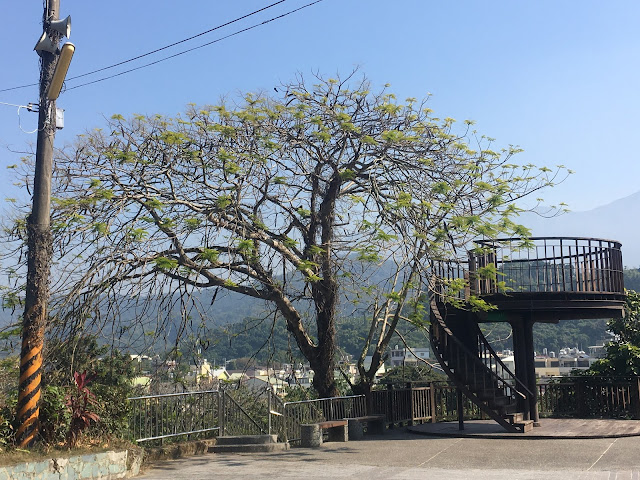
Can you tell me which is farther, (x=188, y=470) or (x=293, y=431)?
(x=293, y=431)

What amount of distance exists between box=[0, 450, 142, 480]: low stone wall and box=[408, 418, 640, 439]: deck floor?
325 inches

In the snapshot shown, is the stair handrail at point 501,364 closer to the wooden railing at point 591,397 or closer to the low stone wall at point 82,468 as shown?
the wooden railing at point 591,397

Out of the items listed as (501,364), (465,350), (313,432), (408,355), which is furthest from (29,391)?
(408,355)

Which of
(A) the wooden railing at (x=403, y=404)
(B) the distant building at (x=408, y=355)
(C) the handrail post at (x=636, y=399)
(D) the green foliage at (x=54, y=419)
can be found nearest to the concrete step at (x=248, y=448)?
(D) the green foliage at (x=54, y=419)

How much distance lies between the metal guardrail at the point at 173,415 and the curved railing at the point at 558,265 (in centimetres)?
705

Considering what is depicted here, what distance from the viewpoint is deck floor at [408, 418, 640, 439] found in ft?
52.1

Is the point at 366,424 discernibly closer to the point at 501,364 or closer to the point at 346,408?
the point at 346,408

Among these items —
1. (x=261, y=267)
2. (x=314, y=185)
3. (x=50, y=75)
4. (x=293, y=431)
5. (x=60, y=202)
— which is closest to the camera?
(x=50, y=75)

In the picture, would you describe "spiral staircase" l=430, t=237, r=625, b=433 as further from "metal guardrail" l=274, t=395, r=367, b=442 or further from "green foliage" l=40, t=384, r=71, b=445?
"green foliage" l=40, t=384, r=71, b=445

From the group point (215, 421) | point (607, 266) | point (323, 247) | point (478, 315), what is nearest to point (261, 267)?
point (323, 247)

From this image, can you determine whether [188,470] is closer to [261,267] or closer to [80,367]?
[80,367]

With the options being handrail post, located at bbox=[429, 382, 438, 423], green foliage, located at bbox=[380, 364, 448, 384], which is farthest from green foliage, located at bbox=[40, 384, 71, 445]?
green foliage, located at bbox=[380, 364, 448, 384]

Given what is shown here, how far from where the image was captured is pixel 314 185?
18.5m

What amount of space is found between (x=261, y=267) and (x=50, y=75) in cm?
724
